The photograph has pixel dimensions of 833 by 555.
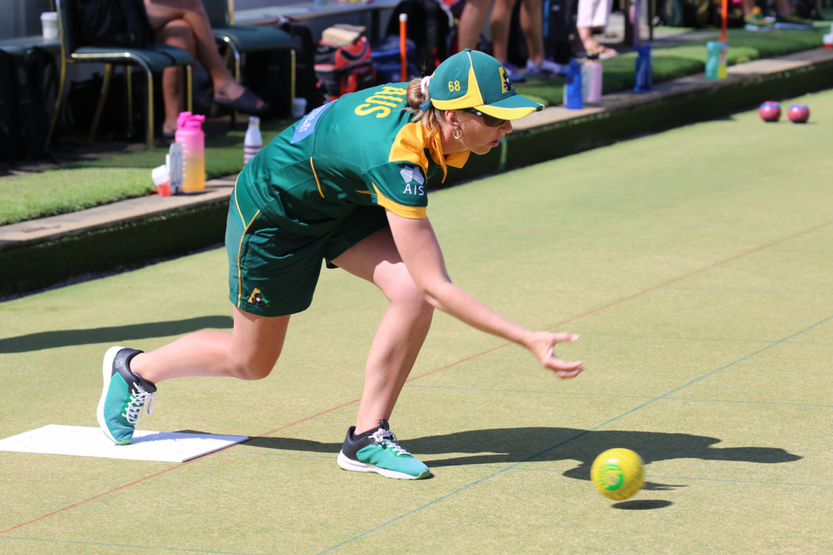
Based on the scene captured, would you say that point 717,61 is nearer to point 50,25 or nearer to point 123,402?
point 50,25

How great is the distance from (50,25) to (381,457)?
251 inches

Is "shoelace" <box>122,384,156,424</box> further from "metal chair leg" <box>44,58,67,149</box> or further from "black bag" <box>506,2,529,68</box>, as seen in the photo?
"black bag" <box>506,2,529,68</box>

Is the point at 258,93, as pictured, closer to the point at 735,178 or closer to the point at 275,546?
the point at 735,178

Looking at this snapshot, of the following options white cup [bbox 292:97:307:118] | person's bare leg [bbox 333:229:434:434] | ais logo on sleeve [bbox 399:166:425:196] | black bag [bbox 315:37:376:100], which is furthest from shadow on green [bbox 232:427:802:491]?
black bag [bbox 315:37:376:100]

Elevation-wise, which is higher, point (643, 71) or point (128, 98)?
point (128, 98)

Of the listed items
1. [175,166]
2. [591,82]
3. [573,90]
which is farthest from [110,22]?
Result: [591,82]

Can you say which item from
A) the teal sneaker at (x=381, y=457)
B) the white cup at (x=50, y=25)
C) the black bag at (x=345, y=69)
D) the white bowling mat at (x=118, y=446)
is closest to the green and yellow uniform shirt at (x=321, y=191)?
the teal sneaker at (x=381, y=457)

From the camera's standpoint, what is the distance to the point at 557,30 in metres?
13.9

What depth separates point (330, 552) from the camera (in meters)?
3.12

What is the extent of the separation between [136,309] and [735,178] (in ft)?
16.5

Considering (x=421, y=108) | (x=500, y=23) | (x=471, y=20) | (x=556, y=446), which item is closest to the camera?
(x=421, y=108)

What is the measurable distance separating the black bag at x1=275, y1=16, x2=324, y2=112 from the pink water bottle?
2.88 m

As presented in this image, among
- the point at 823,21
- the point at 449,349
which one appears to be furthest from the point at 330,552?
the point at 823,21

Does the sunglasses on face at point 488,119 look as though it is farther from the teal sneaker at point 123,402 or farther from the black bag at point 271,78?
the black bag at point 271,78
